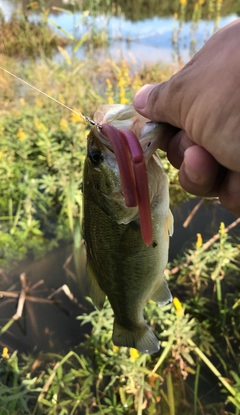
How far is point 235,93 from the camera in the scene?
2.82 feet

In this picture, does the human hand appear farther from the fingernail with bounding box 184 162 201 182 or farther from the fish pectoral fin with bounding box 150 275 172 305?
the fish pectoral fin with bounding box 150 275 172 305

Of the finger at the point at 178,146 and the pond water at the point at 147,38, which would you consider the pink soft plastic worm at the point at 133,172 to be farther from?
the pond water at the point at 147,38

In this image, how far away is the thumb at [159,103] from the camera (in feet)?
3.57

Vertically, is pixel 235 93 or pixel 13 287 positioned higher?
pixel 235 93

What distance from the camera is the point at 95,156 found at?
1.24 metres

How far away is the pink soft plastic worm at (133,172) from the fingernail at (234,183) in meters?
0.41

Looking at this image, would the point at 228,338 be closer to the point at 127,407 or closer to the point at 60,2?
the point at 127,407

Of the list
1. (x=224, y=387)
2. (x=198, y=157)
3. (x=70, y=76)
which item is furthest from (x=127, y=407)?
(x=70, y=76)

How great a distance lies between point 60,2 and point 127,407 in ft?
56.7

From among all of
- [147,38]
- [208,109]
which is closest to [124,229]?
[208,109]

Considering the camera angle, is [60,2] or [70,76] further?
[60,2]

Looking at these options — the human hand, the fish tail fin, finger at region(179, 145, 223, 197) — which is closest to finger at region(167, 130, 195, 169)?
the human hand

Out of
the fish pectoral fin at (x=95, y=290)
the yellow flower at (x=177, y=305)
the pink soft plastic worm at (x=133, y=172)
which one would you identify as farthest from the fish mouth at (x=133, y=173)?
the yellow flower at (x=177, y=305)

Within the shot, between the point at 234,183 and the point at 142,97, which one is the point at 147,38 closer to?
the point at 142,97
